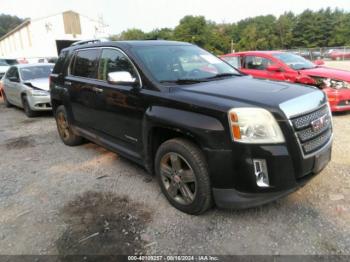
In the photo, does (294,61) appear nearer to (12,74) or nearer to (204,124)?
(204,124)

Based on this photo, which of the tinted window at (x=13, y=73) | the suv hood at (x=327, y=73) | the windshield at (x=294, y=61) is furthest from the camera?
the tinted window at (x=13, y=73)

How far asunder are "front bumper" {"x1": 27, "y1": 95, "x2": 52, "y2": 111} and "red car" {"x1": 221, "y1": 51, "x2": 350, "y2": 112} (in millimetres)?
5225

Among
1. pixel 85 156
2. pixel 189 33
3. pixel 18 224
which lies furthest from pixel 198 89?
pixel 189 33

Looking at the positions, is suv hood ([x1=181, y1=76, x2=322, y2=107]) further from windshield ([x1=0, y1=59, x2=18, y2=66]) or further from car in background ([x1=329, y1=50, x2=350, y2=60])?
car in background ([x1=329, y1=50, x2=350, y2=60])

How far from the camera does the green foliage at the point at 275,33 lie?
218 feet

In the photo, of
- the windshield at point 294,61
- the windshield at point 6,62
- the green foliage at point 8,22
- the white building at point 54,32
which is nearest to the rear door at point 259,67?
the windshield at point 294,61

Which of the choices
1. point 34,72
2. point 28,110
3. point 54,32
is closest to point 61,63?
point 28,110

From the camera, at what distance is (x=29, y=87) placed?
860 cm

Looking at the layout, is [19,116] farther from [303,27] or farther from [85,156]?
[303,27]

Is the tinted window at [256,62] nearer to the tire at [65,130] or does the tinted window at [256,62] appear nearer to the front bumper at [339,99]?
the front bumper at [339,99]

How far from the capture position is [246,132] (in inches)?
104

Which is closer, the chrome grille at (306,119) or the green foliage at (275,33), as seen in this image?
the chrome grille at (306,119)

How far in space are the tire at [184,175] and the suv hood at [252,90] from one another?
0.57 metres

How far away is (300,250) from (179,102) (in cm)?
170
